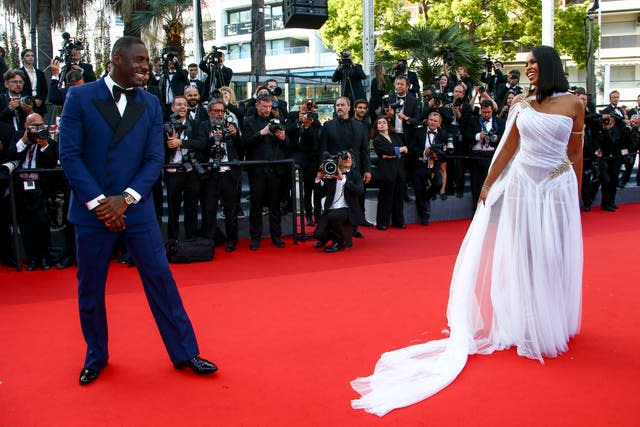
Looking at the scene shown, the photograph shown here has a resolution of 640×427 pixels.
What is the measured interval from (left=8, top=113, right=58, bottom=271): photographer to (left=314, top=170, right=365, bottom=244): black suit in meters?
3.21

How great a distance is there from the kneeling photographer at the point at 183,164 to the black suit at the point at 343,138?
71.3 inches

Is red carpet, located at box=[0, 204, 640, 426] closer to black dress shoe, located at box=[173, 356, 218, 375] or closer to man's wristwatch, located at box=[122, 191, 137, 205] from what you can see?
black dress shoe, located at box=[173, 356, 218, 375]

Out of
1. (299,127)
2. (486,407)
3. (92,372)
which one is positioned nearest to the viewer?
(486,407)

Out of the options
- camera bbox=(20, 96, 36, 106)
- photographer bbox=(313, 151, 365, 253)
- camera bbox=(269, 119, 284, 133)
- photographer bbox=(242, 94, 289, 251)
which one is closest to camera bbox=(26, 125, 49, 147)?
camera bbox=(20, 96, 36, 106)

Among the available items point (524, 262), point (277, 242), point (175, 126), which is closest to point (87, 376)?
Answer: point (524, 262)

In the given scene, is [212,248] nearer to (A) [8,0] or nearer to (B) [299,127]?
(B) [299,127]

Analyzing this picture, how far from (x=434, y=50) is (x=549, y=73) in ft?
45.8

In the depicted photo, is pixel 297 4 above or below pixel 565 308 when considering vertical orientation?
above

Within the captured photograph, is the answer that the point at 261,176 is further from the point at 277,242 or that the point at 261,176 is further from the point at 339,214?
the point at 339,214

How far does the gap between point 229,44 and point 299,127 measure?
3807 cm

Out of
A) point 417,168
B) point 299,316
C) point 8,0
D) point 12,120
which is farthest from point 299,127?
point 8,0

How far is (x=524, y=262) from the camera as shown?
452 centimetres

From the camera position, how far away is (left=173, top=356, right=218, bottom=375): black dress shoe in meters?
4.12

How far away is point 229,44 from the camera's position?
151 feet
